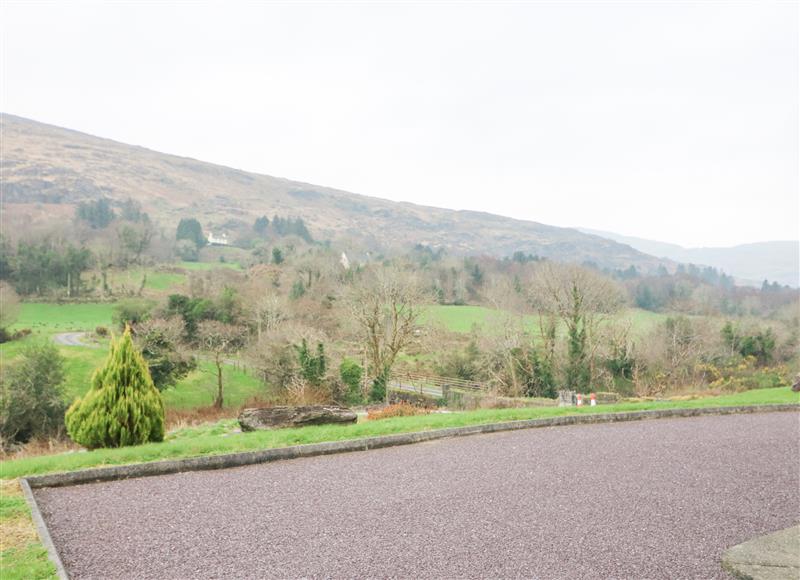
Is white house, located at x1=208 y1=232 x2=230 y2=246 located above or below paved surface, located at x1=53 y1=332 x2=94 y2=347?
above

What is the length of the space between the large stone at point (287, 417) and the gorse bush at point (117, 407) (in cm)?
215

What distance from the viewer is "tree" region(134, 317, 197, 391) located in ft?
105

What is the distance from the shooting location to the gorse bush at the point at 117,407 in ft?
31.3

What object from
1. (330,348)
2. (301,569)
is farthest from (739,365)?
(301,569)

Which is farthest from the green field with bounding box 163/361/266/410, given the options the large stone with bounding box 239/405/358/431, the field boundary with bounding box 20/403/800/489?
the field boundary with bounding box 20/403/800/489

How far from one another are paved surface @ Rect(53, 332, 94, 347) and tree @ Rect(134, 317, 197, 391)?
40.0 feet

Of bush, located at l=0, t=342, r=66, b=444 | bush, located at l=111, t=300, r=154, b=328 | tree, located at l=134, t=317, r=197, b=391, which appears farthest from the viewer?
bush, located at l=111, t=300, r=154, b=328

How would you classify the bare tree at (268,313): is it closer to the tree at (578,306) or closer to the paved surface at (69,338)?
the paved surface at (69,338)

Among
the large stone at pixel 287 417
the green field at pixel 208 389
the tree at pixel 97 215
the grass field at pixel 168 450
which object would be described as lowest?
the green field at pixel 208 389

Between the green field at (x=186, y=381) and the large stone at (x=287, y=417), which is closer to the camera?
the large stone at (x=287, y=417)

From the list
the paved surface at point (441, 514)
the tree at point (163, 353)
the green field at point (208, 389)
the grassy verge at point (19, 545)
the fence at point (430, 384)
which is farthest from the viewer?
the fence at point (430, 384)

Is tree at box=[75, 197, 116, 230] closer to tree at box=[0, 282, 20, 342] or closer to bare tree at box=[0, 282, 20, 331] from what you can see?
bare tree at box=[0, 282, 20, 331]

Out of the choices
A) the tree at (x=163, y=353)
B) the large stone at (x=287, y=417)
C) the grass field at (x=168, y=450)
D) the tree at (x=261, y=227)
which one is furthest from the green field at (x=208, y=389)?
the tree at (x=261, y=227)

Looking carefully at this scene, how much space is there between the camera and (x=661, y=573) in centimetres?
493
